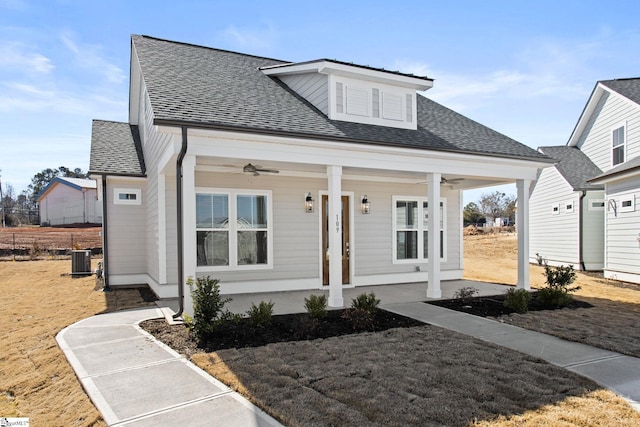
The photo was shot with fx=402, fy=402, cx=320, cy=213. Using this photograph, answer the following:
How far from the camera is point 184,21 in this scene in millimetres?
10133

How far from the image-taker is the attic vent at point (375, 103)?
8719mm

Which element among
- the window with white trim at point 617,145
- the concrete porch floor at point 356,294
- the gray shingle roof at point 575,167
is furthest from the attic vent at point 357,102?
the window with white trim at point 617,145

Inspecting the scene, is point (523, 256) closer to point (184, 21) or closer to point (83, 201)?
point (184, 21)

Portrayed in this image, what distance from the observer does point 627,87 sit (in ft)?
46.4

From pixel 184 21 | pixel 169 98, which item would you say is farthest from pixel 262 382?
pixel 184 21

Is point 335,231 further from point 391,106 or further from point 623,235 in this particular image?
point 623,235

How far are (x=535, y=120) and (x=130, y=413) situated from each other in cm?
1683

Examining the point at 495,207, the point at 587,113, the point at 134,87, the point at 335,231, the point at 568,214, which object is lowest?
the point at 335,231

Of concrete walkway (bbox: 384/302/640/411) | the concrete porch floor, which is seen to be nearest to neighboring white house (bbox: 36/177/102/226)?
the concrete porch floor

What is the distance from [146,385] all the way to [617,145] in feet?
53.8

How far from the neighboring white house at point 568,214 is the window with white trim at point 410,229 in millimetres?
7000

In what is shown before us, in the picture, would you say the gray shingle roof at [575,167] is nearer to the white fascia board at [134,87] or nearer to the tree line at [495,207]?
the white fascia board at [134,87]

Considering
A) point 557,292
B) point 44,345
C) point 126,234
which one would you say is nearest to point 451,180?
point 557,292

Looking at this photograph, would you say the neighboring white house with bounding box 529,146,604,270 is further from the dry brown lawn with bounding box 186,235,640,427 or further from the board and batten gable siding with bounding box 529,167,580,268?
the dry brown lawn with bounding box 186,235,640,427
